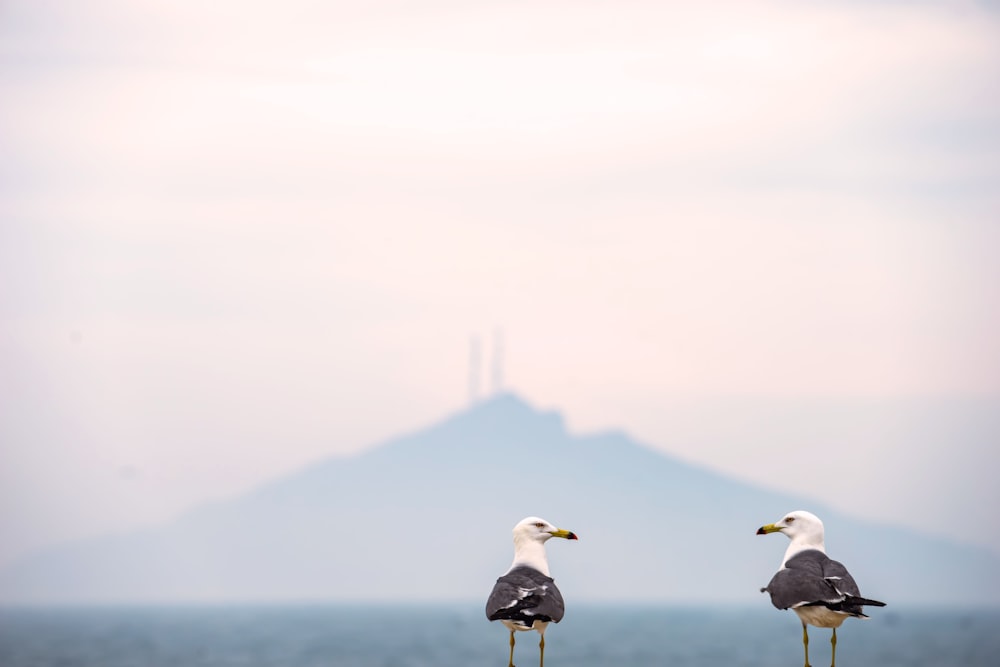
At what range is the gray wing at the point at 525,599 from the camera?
53.3ft

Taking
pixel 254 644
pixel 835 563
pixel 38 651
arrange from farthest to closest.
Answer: pixel 254 644
pixel 38 651
pixel 835 563

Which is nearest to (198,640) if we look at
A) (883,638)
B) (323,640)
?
(323,640)

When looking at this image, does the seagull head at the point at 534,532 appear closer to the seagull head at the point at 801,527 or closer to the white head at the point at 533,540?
the white head at the point at 533,540

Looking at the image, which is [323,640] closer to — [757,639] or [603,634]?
[603,634]

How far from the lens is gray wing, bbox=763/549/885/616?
15289 millimetres

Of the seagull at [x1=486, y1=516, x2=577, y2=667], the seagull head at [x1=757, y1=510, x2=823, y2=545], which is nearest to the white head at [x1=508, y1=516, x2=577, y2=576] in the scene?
the seagull at [x1=486, y1=516, x2=577, y2=667]

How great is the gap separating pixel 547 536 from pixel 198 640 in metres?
136

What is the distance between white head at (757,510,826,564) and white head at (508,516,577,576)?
231cm

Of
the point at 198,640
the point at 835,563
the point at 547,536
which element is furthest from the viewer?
the point at 198,640

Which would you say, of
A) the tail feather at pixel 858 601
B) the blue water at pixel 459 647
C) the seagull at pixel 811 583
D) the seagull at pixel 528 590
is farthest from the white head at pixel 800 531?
the blue water at pixel 459 647

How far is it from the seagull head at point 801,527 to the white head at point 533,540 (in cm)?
229

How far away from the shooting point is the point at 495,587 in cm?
1681

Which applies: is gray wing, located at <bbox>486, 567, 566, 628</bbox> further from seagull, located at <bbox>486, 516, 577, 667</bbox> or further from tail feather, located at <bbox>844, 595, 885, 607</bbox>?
tail feather, located at <bbox>844, 595, 885, 607</bbox>

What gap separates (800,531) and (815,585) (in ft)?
3.29
